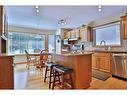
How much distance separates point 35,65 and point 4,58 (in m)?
4.01

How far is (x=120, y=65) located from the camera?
4.07 meters

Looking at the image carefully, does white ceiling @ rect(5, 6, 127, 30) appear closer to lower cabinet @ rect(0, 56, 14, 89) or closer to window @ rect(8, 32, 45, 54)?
lower cabinet @ rect(0, 56, 14, 89)

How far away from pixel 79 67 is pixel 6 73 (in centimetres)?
166

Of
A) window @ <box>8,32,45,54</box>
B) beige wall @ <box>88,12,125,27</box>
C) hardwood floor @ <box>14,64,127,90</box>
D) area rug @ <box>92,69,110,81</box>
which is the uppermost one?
beige wall @ <box>88,12,125,27</box>

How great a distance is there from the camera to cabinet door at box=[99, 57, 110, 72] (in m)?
4.63

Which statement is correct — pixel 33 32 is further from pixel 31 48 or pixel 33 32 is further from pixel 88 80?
pixel 88 80

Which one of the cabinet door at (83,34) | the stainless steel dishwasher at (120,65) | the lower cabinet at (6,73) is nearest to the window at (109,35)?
the cabinet door at (83,34)

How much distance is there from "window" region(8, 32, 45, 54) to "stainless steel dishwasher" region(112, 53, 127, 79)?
5.88 m

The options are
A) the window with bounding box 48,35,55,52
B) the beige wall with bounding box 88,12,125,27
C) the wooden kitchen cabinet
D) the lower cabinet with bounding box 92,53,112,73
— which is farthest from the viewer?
the window with bounding box 48,35,55,52

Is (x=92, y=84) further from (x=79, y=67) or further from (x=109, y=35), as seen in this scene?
(x=109, y=35)

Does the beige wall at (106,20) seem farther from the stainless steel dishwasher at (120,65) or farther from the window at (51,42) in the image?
the window at (51,42)

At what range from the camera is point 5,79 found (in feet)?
8.35

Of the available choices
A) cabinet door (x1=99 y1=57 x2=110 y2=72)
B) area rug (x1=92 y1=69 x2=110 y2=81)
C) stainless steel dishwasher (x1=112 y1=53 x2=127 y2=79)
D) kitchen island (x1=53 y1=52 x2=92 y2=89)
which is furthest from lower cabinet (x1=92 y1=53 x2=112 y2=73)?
kitchen island (x1=53 y1=52 x2=92 y2=89)
